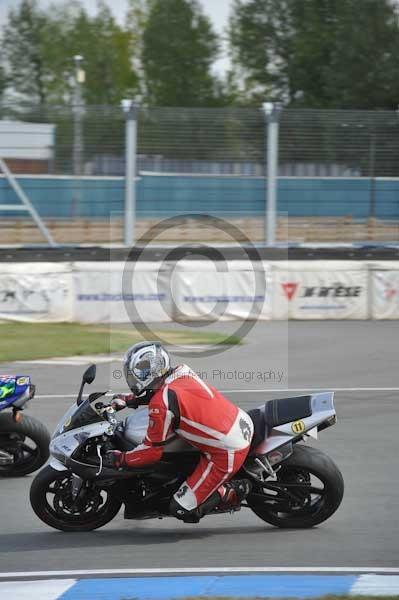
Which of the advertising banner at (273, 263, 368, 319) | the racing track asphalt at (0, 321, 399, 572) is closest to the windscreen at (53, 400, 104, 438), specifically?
the racing track asphalt at (0, 321, 399, 572)

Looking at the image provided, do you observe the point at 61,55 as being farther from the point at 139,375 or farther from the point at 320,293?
the point at 139,375

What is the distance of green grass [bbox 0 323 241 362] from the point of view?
14648 millimetres

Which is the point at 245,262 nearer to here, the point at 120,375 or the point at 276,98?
the point at 120,375

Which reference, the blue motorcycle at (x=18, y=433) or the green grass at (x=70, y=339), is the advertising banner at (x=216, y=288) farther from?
the blue motorcycle at (x=18, y=433)

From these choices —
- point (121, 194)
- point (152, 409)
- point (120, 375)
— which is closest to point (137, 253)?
point (121, 194)

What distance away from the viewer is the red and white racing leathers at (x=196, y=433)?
6516 mm

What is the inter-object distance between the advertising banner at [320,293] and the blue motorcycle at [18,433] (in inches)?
385

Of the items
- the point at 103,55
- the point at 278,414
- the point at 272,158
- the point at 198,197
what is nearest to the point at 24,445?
the point at 278,414

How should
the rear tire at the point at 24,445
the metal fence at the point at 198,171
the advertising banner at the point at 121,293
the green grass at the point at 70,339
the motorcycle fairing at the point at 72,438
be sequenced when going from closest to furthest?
the motorcycle fairing at the point at 72,438 < the rear tire at the point at 24,445 < the green grass at the point at 70,339 < the advertising banner at the point at 121,293 < the metal fence at the point at 198,171

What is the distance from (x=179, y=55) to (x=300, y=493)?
55.5 meters

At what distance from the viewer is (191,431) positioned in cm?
655

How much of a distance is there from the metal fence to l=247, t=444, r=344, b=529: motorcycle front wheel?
1333cm

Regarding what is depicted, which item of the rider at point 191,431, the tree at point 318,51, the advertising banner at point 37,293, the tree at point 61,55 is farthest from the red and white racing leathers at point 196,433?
the tree at point 61,55

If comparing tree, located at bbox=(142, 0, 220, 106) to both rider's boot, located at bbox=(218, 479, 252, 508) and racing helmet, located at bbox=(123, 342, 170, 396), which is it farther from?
rider's boot, located at bbox=(218, 479, 252, 508)
